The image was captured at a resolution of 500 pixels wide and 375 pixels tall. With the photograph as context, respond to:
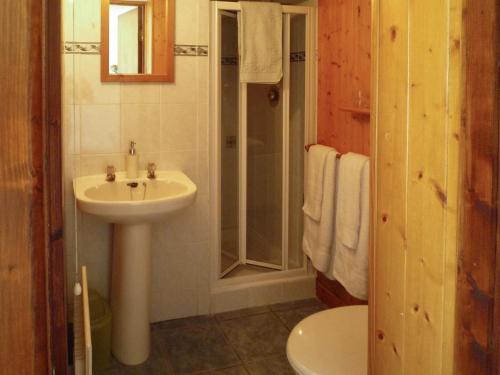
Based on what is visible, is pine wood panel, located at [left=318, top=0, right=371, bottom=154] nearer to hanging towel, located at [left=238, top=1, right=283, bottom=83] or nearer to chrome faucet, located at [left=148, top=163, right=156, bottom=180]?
A: hanging towel, located at [left=238, top=1, right=283, bottom=83]

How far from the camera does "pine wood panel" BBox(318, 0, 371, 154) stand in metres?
2.61

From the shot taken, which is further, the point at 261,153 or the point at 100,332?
the point at 261,153

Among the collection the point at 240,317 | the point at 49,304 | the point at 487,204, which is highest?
the point at 487,204

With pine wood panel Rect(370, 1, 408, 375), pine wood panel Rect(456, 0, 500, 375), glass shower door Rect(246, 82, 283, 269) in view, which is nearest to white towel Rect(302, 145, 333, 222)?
glass shower door Rect(246, 82, 283, 269)

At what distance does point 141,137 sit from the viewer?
9.14 ft

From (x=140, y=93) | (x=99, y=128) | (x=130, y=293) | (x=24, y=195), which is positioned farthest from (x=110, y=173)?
(x=24, y=195)

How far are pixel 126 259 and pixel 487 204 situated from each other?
1.87m

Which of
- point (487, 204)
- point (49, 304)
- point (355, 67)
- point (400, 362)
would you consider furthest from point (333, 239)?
point (49, 304)

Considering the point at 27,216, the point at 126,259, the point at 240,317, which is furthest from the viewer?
the point at 240,317

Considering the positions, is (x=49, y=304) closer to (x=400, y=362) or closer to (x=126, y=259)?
(x=400, y=362)

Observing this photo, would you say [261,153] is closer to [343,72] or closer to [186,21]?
[343,72]

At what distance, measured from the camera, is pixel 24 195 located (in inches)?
28.8

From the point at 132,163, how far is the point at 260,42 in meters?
0.97

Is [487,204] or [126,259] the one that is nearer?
[487,204]
